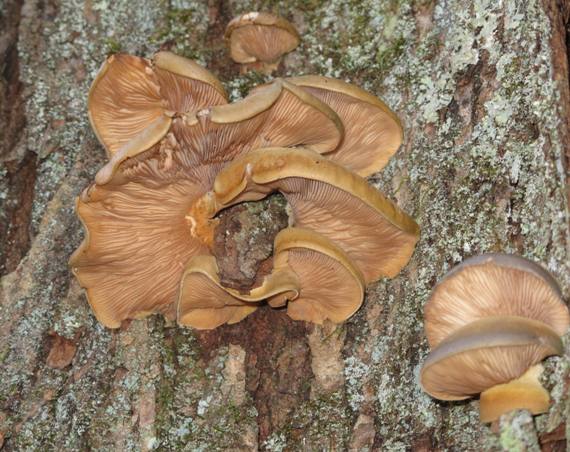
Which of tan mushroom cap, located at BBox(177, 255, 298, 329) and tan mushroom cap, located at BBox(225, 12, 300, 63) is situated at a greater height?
tan mushroom cap, located at BBox(225, 12, 300, 63)

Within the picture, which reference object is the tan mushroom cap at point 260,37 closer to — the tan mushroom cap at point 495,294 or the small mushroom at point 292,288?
the small mushroom at point 292,288

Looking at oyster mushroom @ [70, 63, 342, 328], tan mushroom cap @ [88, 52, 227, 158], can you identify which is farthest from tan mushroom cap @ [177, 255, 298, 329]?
tan mushroom cap @ [88, 52, 227, 158]

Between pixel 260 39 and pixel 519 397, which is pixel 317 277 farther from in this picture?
pixel 260 39

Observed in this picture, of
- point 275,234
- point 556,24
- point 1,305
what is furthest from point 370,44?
point 1,305

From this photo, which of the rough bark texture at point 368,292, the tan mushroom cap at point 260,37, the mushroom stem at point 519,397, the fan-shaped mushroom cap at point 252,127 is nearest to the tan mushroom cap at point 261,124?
the fan-shaped mushroom cap at point 252,127

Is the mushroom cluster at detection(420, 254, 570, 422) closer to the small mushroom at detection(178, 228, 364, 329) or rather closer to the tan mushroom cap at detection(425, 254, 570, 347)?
the tan mushroom cap at detection(425, 254, 570, 347)

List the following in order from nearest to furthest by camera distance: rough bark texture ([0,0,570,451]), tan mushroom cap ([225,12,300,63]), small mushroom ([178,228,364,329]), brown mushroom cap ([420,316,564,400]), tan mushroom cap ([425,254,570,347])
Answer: brown mushroom cap ([420,316,564,400]) < tan mushroom cap ([425,254,570,347]) < rough bark texture ([0,0,570,451]) < small mushroom ([178,228,364,329]) < tan mushroom cap ([225,12,300,63])

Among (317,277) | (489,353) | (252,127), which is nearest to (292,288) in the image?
(317,277)
